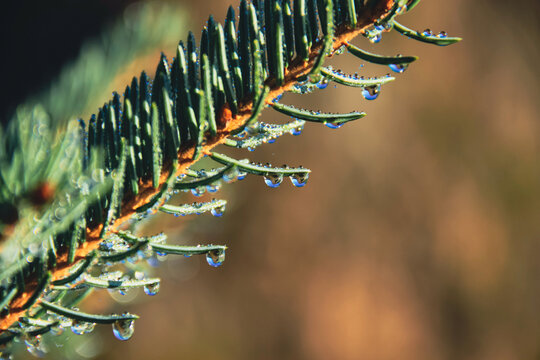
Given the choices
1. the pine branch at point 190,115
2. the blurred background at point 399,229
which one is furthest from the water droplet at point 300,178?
the blurred background at point 399,229

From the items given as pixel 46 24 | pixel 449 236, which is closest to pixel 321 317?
pixel 449 236

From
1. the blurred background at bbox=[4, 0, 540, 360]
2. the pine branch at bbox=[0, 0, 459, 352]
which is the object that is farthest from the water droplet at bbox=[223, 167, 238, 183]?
the blurred background at bbox=[4, 0, 540, 360]

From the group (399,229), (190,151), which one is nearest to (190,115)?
(190,151)

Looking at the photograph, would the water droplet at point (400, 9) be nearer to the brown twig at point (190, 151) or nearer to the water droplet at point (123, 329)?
the brown twig at point (190, 151)

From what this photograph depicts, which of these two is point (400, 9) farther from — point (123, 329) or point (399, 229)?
point (399, 229)

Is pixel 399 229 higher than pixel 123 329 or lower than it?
lower
